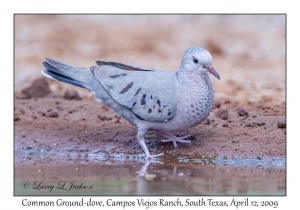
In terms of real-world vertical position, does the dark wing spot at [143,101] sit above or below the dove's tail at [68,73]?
below

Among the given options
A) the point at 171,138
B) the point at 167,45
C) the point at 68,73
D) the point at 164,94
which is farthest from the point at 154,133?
the point at 167,45

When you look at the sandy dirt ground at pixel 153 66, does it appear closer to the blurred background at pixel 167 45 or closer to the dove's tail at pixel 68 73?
the blurred background at pixel 167 45

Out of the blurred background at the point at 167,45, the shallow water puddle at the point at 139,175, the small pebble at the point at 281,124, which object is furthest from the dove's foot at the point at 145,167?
the blurred background at the point at 167,45

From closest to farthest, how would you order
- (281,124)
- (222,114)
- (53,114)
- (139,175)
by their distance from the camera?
(139,175)
(281,124)
(222,114)
(53,114)

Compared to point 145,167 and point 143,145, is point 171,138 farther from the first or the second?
point 145,167

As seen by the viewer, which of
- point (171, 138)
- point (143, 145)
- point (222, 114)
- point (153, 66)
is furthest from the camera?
point (153, 66)

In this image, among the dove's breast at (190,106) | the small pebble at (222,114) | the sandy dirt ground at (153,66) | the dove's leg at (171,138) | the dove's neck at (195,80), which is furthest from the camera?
the small pebble at (222,114)
